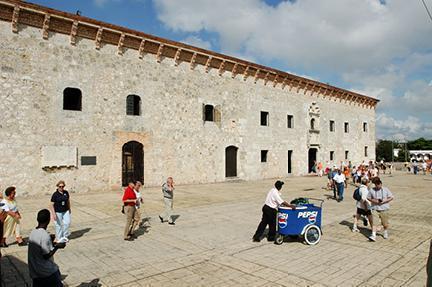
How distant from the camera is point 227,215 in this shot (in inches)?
422

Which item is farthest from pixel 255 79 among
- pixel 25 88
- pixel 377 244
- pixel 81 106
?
pixel 377 244

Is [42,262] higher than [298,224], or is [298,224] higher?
[42,262]

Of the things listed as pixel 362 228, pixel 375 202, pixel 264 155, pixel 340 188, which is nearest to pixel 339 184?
pixel 340 188

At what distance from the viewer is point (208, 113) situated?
21594 mm

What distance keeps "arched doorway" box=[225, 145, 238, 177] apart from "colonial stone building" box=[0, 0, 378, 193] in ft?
0.24

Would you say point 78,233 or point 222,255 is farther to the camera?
point 78,233

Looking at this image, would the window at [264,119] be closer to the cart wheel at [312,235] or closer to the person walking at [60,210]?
the cart wheel at [312,235]

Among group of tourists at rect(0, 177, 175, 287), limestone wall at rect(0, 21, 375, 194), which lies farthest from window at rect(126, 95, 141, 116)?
group of tourists at rect(0, 177, 175, 287)

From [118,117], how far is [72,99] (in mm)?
2403

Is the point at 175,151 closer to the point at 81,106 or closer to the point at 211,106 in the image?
the point at 211,106

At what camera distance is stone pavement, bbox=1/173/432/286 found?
537 cm

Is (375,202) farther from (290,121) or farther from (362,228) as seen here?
(290,121)

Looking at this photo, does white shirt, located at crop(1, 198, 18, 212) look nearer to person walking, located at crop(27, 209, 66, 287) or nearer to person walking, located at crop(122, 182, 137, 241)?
person walking, located at crop(122, 182, 137, 241)

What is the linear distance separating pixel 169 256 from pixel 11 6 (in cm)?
1342
